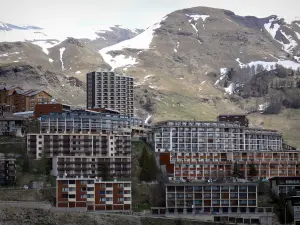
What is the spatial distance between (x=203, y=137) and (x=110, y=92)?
4994cm

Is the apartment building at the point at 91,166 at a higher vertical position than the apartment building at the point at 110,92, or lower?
lower

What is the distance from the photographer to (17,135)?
428ft

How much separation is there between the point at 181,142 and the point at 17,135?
75.4ft

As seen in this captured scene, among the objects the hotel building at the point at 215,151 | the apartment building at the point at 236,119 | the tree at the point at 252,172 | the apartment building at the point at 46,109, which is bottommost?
the tree at the point at 252,172

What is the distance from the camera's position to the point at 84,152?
403 ft

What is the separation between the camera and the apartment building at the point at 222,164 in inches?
4929

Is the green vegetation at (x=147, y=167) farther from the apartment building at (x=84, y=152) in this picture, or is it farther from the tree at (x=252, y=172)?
the tree at (x=252, y=172)

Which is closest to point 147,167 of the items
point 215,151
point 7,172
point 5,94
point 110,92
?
point 215,151

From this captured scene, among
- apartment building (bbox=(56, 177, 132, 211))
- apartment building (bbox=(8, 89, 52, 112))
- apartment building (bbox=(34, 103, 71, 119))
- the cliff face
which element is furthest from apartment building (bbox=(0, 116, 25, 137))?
the cliff face

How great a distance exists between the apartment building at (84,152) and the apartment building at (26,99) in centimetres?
3336

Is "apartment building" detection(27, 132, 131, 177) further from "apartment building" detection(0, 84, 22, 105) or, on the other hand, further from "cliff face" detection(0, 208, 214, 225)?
"apartment building" detection(0, 84, 22, 105)

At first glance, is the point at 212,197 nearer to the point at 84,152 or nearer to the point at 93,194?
the point at 93,194

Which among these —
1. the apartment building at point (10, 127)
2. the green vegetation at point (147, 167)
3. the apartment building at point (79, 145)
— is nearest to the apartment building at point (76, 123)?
the apartment building at point (10, 127)

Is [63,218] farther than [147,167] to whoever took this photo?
No
